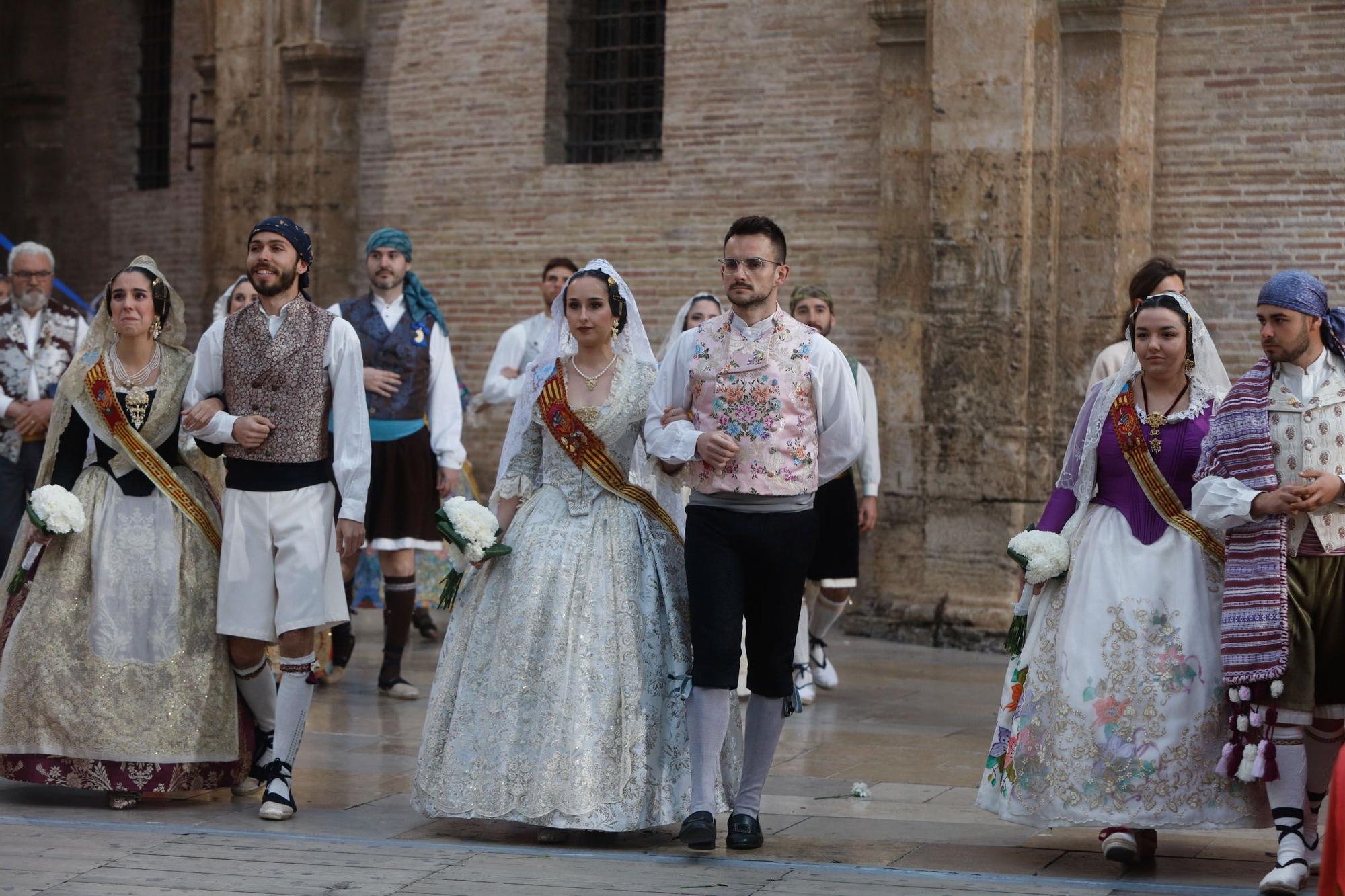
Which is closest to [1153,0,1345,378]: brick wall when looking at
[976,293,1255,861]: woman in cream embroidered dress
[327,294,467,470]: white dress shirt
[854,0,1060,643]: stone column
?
[854,0,1060,643]: stone column

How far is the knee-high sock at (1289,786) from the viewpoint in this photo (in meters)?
5.35

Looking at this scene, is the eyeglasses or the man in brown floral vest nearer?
the eyeglasses

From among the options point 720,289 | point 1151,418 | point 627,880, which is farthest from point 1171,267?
point 720,289

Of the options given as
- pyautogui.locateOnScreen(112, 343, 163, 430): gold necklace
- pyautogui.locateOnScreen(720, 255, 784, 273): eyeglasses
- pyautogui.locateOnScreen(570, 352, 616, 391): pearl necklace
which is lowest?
pyautogui.locateOnScreen(112, 343, 163, 430): gold necklace

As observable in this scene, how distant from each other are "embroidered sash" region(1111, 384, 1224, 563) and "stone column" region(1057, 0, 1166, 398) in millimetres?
4961

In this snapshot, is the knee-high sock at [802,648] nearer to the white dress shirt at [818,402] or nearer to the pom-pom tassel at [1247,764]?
the white dress shirt at [818,402]

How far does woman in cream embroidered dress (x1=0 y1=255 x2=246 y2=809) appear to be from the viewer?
627cm

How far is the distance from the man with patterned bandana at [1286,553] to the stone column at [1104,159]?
16.9 ft

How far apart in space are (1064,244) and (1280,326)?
17.9 ft

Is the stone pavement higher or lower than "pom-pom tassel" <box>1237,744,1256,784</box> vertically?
lower

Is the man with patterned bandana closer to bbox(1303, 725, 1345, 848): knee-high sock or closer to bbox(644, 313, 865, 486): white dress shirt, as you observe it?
bbox(1303, 725, 1345, 848): knee-high sock

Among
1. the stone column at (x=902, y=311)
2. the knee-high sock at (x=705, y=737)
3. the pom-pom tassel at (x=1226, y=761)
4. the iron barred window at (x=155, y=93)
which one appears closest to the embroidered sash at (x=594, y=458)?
the knee-high sock at (x=705, y=737)

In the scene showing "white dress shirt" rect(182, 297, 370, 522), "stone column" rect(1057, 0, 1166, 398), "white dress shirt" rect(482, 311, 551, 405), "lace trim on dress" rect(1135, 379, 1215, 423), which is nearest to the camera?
"lace trim on dress" rect(1135, 379, 1215, 423)

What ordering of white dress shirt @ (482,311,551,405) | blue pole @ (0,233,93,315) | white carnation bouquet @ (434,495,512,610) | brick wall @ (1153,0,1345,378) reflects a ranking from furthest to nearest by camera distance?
blue pole @ (0,233,93,315)
brick wall @ (1153,0,1345,378)
white dress shirt @ (482,311,551,405)
white carnation bouquet @ (434,495,512,610)
